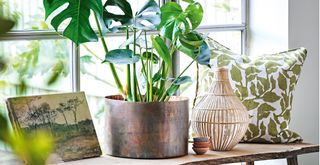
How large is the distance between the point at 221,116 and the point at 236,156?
0.17 m

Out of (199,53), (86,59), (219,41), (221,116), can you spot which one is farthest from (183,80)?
(219,41)

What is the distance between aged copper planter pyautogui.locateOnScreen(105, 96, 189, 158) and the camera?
2.18 meters

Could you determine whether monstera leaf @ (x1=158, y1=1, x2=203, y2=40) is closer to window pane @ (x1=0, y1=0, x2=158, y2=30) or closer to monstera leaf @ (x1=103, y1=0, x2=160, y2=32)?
monstera leaf @ (x1=103, y1=0, x2=160, y2=32)

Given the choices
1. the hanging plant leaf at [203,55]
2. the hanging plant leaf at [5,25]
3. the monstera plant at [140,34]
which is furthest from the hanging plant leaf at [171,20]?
the hanging plant leaf at [5,25]

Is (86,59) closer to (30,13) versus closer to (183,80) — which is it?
(30,13)

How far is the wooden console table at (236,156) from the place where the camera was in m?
2.17

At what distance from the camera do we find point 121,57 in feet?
7.11

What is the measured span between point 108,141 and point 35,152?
204cm

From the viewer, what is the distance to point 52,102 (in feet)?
7.31

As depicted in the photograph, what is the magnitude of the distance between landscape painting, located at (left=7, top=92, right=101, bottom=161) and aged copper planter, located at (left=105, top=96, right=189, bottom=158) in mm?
95

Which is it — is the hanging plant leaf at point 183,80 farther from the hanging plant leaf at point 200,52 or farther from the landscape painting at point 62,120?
the landscape painting at point 62,120

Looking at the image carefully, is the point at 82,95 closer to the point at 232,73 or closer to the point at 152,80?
the point at 152,80

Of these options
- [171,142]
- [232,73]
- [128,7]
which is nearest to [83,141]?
[171,142]

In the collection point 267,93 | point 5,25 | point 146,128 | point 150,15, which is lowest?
point 146,128
